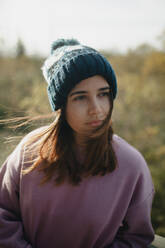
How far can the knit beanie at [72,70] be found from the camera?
1.01 metres

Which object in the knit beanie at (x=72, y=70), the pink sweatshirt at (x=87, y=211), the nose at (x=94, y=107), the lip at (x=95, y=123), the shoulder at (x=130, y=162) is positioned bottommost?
the pink sweatshirt at (x=87, y=211)

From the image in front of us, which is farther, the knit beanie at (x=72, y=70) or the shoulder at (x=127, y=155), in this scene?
the shoulder at (x=127, y=155)

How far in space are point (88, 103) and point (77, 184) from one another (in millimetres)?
457

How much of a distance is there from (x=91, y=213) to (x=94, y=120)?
506 mm

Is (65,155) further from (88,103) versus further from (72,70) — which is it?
(72,70)

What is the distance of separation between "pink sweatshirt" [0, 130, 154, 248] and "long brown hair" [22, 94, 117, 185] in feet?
0.13

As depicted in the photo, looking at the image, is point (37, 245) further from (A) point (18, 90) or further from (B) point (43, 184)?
(A) point (18, 90)

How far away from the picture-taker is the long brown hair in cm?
117

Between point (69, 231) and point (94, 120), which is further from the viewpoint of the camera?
point (69, 231)

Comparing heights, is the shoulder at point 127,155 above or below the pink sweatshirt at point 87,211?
above

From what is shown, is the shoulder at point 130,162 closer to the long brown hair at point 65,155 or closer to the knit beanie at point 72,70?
the long brown hair at point 65,155

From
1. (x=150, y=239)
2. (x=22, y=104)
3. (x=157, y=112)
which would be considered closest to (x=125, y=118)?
(x=157, y=112)

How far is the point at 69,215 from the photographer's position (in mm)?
1150

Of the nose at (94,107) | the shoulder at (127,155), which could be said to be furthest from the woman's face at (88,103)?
the shoulder at (127,155)
